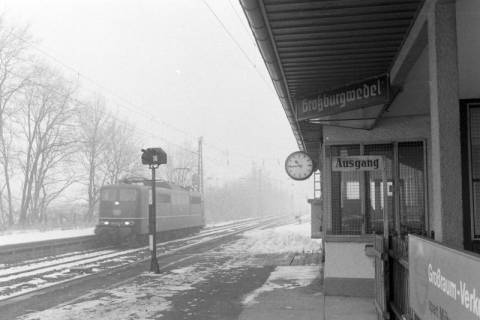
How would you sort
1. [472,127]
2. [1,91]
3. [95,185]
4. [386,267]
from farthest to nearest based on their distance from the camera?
[95,185], [1,91], [472,127], [386,267]

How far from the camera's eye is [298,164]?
14734 millimetres

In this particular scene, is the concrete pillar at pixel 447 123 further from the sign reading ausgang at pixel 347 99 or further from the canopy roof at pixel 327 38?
the sign reading ausgang at pixel 347 99

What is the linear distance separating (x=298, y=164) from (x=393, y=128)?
5755 mm

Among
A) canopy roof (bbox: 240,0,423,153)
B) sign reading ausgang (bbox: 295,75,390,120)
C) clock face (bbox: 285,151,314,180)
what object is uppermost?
canopy roof (bbox: 240,0,423,153)

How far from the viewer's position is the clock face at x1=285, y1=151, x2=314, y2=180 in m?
14.6

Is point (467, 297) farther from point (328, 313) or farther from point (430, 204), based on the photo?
point (430, 204)

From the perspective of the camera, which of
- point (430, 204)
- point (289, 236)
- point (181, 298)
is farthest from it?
point (289, 236)

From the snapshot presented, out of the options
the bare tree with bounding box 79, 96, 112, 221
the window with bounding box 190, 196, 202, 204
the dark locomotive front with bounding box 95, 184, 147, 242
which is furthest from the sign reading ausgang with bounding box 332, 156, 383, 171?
the bare tree with bounding box 79, 96, 112, 221

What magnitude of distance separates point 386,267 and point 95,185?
40.4 m

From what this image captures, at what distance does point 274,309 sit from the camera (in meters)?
8.01

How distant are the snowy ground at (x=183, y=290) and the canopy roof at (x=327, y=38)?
147 inches

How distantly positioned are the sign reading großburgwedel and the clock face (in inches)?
406

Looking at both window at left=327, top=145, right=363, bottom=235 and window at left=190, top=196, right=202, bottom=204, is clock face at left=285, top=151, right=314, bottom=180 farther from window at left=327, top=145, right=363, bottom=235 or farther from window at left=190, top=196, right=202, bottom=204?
window at left=190, top=196, right=202, bottom=204

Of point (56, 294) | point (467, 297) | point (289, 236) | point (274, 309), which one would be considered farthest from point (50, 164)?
point (467, 297)
